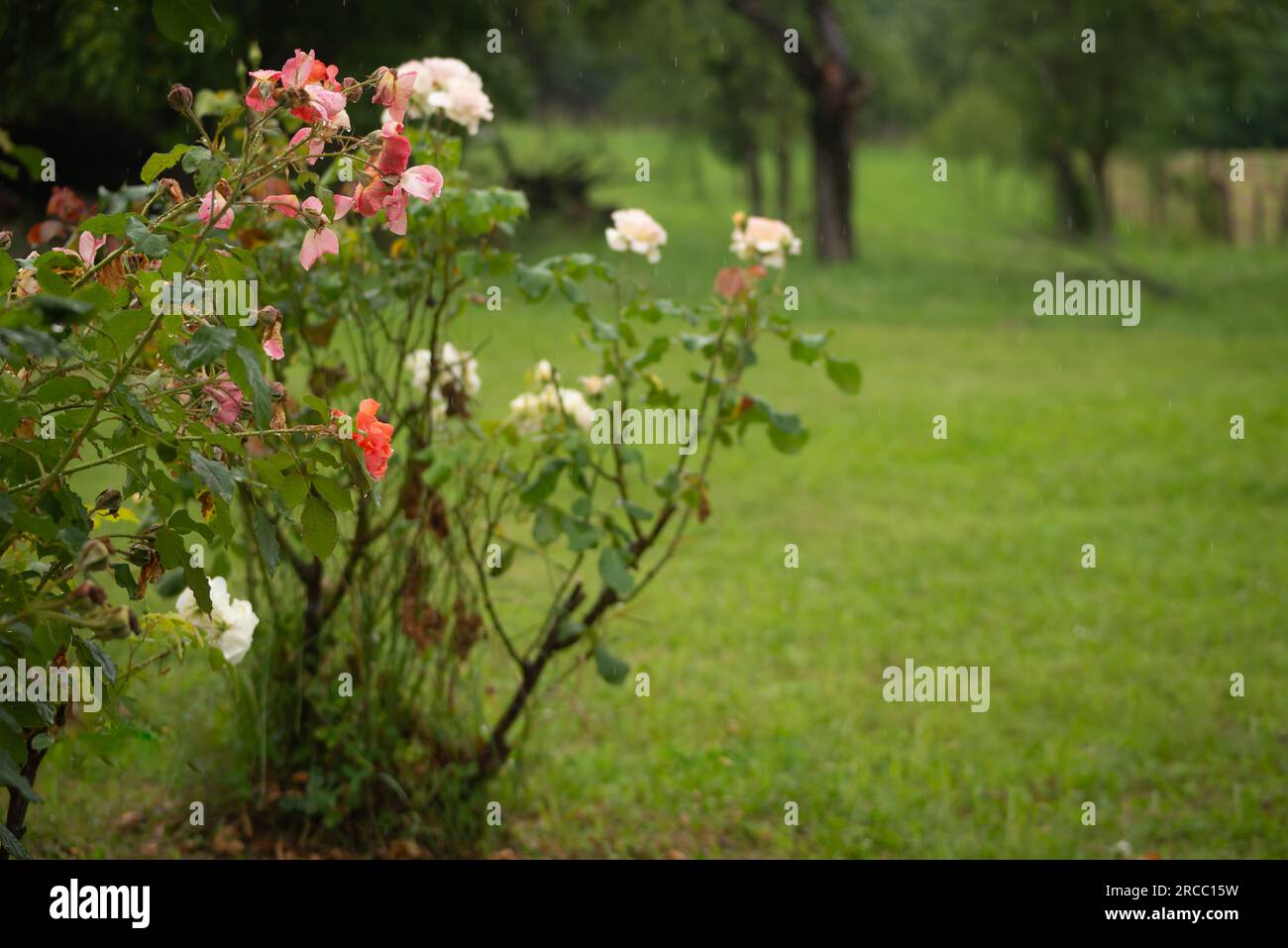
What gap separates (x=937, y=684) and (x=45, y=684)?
340 centimetres

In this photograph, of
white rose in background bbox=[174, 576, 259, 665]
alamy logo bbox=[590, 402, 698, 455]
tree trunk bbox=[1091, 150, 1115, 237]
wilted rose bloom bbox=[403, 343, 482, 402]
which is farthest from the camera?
tree trunk bbox=[1091, 150, 1115, 237]

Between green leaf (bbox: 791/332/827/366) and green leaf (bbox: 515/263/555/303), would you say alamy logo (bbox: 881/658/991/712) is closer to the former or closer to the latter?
green leaf (bbox: 791/332/827/366)

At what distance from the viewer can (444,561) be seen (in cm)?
323

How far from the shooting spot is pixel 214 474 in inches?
60.2

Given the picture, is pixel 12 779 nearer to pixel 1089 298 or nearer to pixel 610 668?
pixel 610 668

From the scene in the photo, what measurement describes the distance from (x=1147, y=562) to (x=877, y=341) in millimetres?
6515

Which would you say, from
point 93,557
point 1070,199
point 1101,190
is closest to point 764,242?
point 93,557

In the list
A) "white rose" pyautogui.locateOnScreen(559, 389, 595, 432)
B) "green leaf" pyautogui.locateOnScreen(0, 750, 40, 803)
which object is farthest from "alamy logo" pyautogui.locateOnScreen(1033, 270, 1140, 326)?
"green leaf" pyautogui.locateOnScreen(0, 750, 40, 803)

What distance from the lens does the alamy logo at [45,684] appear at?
1.70 meters

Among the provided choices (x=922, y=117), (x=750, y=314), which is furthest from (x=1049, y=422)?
(x=922, y=117)

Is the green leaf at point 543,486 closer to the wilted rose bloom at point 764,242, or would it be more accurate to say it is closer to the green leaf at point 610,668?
the green leaf at point 610,668

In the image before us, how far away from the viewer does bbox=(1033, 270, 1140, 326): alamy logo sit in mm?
14141

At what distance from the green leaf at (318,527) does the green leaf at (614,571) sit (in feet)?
3.42

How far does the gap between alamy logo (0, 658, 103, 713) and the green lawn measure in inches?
27.9
